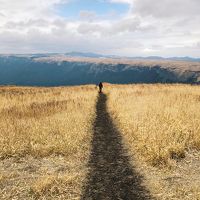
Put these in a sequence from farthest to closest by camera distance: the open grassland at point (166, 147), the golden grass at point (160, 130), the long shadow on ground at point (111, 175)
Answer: the golden grass at point (160, 130), the open grassland at point (166, 147), the long shadow on ground at point (111, 175)

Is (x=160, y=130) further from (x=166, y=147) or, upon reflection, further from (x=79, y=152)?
(x=79, y=152)

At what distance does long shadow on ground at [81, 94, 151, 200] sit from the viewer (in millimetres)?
8805

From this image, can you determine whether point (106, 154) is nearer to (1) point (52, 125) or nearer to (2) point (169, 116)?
(1) point (52, 125)

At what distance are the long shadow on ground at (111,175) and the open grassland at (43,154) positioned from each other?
1.08 ft

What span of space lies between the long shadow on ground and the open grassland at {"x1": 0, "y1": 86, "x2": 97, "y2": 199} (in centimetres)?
33

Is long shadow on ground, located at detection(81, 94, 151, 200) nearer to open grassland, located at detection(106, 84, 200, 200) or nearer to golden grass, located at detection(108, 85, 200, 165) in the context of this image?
open grassland, located at detection(106, 84, 200, 200)

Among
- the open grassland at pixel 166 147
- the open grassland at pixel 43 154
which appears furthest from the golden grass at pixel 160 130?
the open grassland at pixel 43 154

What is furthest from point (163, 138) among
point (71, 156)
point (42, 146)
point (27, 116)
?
point (27, 116)

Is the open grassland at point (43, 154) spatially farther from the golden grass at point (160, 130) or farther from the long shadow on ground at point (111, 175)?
the golden grass at point (160, 130)

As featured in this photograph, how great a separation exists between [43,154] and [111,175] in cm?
317

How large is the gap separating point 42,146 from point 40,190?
418cm

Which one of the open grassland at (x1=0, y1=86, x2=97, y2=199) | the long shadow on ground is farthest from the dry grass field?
the long shadow on ground

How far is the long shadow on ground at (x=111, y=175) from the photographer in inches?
347

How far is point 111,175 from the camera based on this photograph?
33.7ft
